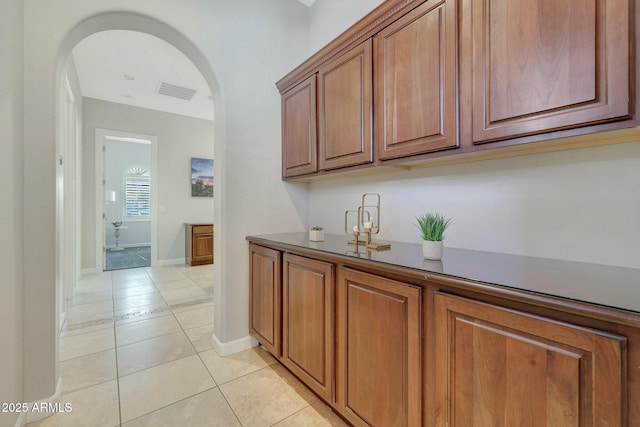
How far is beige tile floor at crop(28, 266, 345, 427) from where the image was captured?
5.09 feet

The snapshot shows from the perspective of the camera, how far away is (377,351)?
123 centimetres

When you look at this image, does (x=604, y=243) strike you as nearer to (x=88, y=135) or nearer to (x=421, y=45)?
(x=421, y=45)

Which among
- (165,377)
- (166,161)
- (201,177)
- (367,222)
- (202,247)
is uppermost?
(166,161)

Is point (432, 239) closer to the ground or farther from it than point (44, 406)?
farther from it

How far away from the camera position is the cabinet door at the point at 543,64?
92 cm

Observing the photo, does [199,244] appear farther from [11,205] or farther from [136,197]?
[136,197]

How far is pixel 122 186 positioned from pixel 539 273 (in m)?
10.2

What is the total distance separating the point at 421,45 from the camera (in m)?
1.43

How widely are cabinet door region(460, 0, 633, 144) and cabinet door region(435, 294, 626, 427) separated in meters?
0.76

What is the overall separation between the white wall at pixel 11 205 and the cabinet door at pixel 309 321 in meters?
1.39

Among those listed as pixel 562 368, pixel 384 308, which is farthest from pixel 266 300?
pixel 562 368

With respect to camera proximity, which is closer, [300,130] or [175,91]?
[300,130]

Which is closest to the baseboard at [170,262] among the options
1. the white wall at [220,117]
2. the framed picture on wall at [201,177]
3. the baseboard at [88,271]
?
the baseboard at [88,271]

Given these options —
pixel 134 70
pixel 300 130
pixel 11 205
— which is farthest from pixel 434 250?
pixel 134 70
